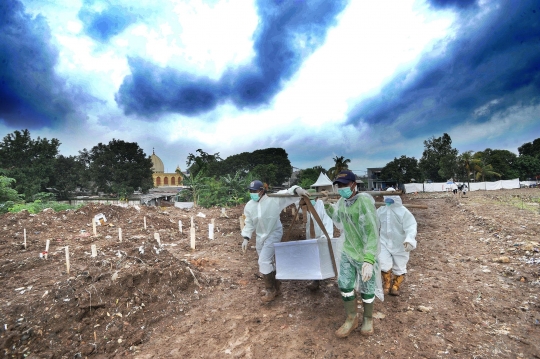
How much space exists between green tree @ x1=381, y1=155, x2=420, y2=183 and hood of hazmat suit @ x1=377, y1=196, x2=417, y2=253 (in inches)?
1605

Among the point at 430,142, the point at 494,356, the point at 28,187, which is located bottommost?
the point at 494,356

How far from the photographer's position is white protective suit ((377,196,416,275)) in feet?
14.7

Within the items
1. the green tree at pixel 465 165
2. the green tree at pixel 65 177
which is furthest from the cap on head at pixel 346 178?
the green tree at pixel 465 165

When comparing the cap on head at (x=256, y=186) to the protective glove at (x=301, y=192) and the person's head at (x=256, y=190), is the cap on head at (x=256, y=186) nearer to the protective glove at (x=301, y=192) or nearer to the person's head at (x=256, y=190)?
the person's head at (x=256, y=190)

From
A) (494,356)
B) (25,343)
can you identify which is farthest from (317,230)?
(25,343)

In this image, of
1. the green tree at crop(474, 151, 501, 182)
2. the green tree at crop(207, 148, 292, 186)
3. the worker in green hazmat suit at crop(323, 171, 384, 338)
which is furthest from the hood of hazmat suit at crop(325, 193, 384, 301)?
the green tree at crop(474, 151, 501, 182)

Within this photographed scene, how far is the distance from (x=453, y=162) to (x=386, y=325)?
138 ft

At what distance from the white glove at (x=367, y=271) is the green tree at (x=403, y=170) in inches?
1677

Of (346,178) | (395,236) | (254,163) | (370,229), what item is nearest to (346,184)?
(346,178)

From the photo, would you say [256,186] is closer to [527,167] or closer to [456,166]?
[456,166]

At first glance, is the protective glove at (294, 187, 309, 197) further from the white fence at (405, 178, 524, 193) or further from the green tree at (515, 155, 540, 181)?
the green tree at (515, 155, 540, 181)

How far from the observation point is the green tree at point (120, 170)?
32125 millimetres

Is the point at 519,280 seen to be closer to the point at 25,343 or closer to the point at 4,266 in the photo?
the point at 25,343

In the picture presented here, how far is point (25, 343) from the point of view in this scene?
3.29m
